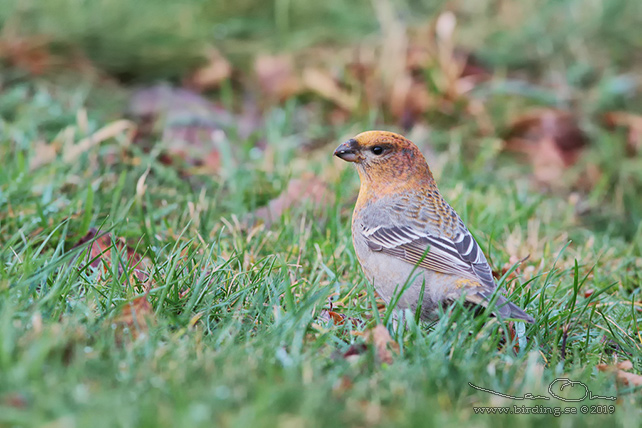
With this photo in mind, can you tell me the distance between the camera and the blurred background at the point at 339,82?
6648 millimetres

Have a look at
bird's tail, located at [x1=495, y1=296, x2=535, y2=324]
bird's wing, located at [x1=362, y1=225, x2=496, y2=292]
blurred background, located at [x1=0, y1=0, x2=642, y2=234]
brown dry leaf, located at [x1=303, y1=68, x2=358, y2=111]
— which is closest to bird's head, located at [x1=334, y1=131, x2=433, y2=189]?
bird's wing, located at [x1=362, y1=225, x2=496, y2=292]

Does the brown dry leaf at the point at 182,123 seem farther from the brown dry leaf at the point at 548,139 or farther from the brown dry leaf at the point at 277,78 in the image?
the brown dry leaf at the point at 548,139

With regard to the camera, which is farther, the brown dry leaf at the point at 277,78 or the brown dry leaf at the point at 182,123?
the brown dry leaf at the point at 277,78

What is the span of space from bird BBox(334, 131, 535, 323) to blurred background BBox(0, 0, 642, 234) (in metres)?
1.73

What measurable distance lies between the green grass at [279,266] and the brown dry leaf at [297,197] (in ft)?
0.25

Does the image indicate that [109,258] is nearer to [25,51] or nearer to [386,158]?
[386,158]

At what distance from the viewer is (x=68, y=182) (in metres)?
5.03

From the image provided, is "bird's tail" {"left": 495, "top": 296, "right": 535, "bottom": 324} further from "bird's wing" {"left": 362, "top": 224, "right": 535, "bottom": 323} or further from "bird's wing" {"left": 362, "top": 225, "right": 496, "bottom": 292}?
"bird's wing" {"left": 362, "top": 225, "right": 496, "bottom": 292}

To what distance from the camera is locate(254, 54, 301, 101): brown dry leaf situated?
762 centimetres

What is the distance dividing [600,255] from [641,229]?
68 cm

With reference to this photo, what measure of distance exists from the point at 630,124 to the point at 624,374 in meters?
4.71

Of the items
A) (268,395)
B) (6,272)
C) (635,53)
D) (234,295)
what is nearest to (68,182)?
(6,272)

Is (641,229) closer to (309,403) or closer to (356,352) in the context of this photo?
(356,352)
